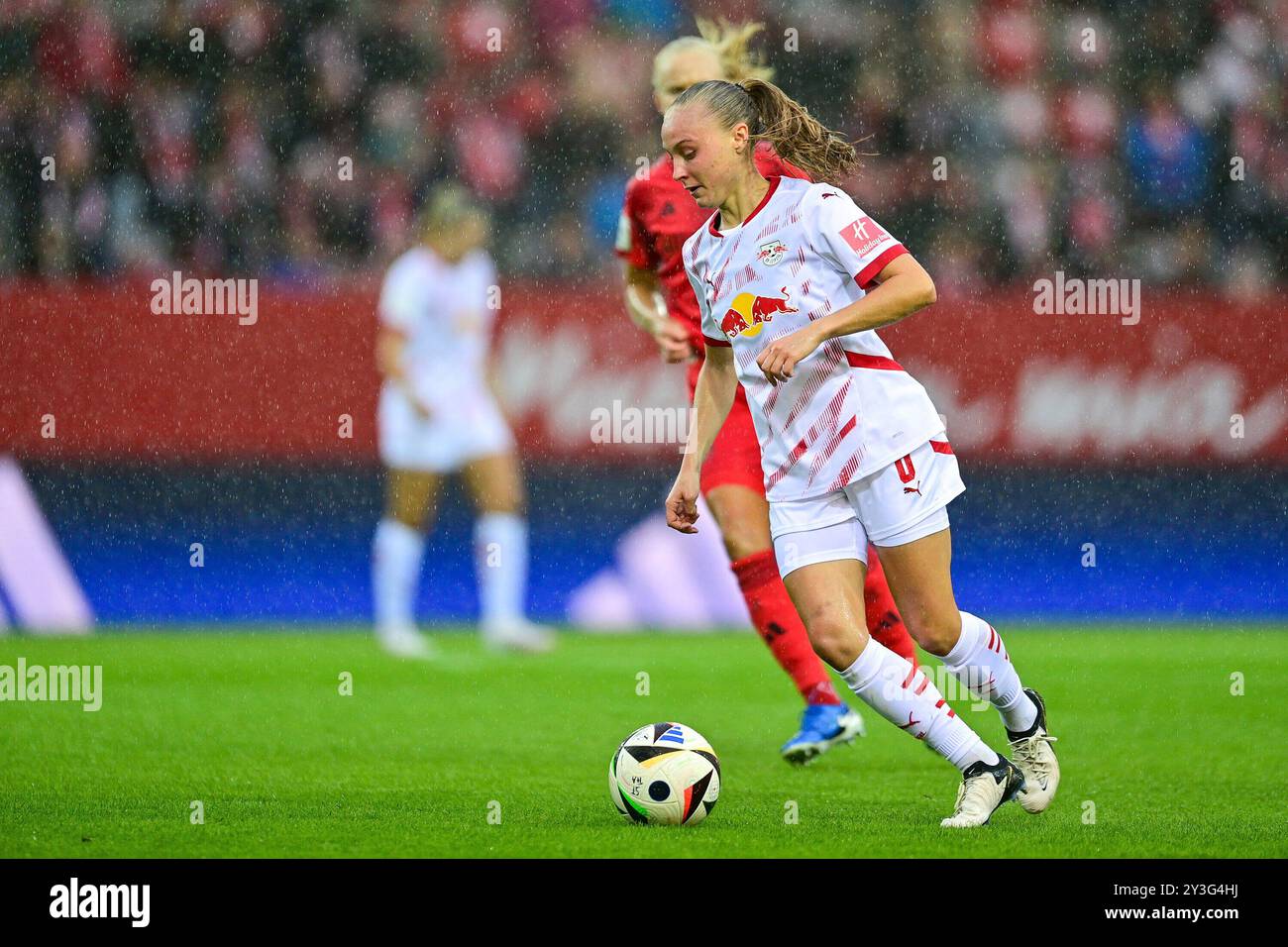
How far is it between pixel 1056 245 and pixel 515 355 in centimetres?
380

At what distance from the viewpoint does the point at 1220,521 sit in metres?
11.5

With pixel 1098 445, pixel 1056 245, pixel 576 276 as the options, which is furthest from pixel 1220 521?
pixel 576 276

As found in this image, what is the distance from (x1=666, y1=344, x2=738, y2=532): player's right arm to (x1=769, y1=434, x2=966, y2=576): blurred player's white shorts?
322 millimetres

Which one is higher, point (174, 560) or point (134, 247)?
point (134, 247)

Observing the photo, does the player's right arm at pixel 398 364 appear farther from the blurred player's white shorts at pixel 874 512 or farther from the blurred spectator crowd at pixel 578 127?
the blurred player's white shorts at pixel 874 512

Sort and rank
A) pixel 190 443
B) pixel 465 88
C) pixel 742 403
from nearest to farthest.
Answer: pixel 742 403, pixel 190 443, pixel 465 88

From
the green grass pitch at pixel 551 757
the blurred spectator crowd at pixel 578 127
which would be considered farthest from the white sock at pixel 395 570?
the blurred spectator crowd at pixel 578 127

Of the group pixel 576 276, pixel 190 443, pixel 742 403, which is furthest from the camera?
pixel 576 276

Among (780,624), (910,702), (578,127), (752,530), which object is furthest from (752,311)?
(578,127)

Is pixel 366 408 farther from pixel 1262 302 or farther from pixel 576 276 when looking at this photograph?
pixel 1262 302

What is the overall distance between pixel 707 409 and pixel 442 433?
20.1ft

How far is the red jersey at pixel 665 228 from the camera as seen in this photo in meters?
6.61

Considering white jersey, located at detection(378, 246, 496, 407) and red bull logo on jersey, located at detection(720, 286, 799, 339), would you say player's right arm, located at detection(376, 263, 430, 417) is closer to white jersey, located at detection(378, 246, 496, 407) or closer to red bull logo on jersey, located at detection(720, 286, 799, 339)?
white jersey, located at detection(378, 246, 496, 407)

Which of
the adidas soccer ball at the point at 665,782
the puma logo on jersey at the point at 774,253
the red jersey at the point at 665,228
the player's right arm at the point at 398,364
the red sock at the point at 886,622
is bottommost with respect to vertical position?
the adidas soccer ball at the point at 665,782
